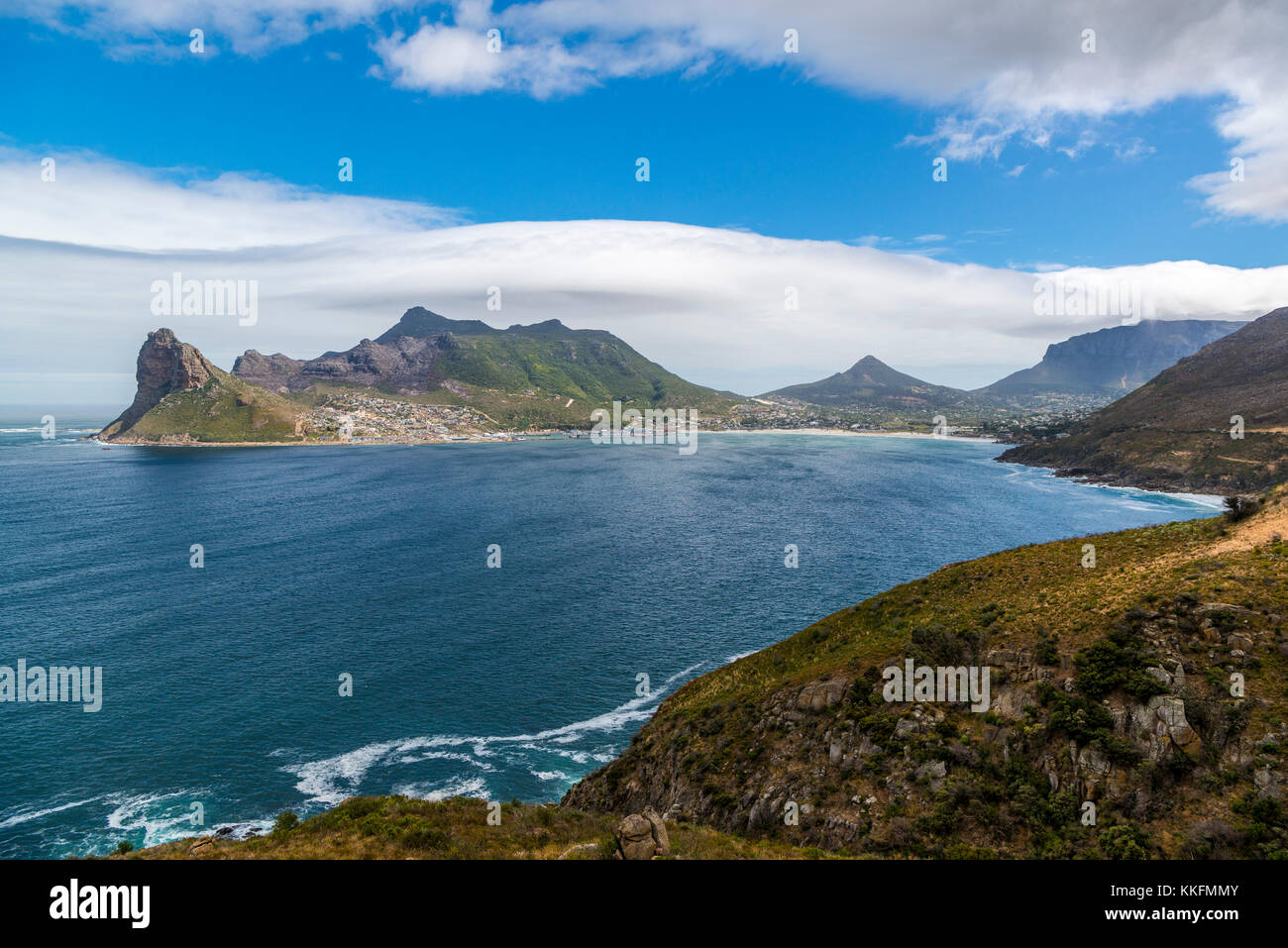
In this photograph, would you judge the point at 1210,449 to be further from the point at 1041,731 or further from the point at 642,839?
the point at 642,839

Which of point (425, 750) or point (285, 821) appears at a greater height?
point (285, 821)

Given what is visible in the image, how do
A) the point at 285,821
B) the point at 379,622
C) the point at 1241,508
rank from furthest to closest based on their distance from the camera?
the point at 379,622 → the point at 1241,508 → the point at 285,821

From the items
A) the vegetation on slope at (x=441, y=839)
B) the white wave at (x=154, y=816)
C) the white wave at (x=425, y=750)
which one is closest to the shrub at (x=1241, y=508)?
the vegetation on slope at (x=441, y=839)

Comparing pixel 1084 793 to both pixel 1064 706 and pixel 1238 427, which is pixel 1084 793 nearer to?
pixel 1064 706

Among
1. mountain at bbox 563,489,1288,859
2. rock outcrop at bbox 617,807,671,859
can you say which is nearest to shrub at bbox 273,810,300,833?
mountain at bbox 563,489,1288,859

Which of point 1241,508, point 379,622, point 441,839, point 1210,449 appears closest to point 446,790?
point 441,839

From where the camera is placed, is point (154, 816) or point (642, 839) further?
point (154, 816)

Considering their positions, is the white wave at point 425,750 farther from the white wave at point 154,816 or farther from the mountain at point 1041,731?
the mountain at point 1041,731
